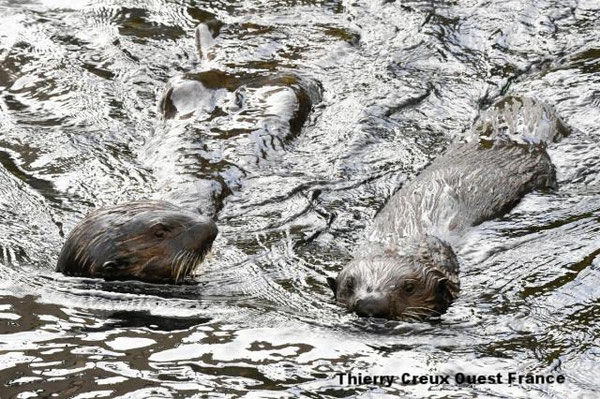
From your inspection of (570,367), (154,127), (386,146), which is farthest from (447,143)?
(570,367)

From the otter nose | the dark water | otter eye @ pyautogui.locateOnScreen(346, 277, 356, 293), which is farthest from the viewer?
otter eye @ pyautogui.locateOnScreen(346, 277, 356, 293)

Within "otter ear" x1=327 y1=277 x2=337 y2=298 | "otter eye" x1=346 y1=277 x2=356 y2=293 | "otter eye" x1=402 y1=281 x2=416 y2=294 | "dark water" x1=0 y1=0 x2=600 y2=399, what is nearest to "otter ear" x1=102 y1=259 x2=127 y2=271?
"dark water" x1=0 y1=0 x2=600 y2=399

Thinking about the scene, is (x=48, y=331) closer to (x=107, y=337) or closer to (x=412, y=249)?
(x=107, y=337)

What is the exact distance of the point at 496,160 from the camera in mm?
7699

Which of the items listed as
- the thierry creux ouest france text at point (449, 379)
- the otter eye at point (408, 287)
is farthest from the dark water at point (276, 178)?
the otter eye at point (408, 287)

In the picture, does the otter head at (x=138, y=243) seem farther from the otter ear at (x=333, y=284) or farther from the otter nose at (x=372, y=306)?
the otter nose at (x=372, y=306)

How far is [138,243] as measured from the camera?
6.47m

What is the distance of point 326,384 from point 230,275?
1.53 meters

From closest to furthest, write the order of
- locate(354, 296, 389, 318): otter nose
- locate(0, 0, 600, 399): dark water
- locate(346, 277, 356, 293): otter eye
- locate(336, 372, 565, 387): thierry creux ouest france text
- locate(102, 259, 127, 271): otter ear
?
1. locate(336, 372, 565, 387): thierry creux ouest france text
2. locate(0, 0, 600, 399): dark water
3. locate(354, 296, 389, 318): otter nose
4. locate(346, 277, 356, 293): otter eye
5. locate(102, 259, 127, 271): otter ear

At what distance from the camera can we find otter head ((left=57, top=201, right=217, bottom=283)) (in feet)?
21.0

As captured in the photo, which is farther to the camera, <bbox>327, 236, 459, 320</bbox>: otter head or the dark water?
<bbox>327, 236, 459, 320</bbox>: otter head

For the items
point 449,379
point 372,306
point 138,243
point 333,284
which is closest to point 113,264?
point 138,243

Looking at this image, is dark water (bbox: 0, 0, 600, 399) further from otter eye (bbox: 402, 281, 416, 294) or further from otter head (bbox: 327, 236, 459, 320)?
otter eye (bbox: 402, 281, 416, 294)

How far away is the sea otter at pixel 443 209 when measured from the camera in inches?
246
